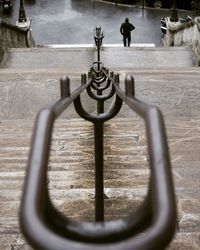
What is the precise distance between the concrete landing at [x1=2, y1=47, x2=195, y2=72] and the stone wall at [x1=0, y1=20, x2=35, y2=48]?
932 mm

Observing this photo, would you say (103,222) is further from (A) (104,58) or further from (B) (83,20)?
(B) (83,20)

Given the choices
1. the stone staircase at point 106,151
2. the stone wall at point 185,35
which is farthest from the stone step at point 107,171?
the stone wall at point 185,35

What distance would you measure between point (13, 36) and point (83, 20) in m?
6.52

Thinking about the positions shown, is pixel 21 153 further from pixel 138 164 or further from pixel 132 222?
pixel 132 222

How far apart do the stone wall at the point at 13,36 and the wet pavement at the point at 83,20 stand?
9.62 feet

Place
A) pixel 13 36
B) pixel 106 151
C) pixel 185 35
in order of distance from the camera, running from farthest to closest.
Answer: pixel 13 36 → pixel 185 35 → pixel 106 151

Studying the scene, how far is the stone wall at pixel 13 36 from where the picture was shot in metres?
12.9

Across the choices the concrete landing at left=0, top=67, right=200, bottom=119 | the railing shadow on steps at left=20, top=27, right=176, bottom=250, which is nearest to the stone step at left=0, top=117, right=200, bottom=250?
the concrete landing at left=0, top=67, right=200, bottom=119

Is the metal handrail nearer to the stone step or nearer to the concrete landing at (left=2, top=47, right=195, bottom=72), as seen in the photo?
the stone step

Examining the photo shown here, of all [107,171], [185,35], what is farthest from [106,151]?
[185,35]

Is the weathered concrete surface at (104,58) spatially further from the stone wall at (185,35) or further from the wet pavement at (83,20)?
the wet pavement at (83,20)

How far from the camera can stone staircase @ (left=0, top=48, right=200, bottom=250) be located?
9.62 feet

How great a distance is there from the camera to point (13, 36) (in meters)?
14.0

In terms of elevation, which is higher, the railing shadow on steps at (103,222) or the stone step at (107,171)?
the railing shadow on steps at (103,222)
